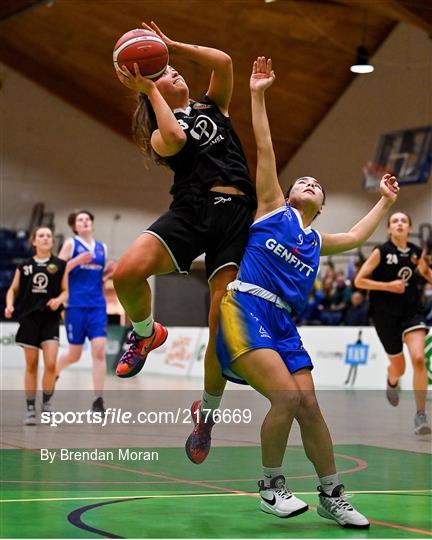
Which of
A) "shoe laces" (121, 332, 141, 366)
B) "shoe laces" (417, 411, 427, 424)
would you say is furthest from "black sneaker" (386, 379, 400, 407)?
"shoe laces" (121, 332, 141, 366)

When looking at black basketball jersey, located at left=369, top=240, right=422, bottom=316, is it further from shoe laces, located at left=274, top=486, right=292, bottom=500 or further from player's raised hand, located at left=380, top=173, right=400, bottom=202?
shoe laces, located at left=274, top=486, right=292, bottom=500

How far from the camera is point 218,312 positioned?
17.1 ft

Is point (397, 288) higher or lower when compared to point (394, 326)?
higher

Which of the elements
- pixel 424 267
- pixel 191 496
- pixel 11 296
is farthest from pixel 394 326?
pixel 191 496

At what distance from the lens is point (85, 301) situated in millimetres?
10031

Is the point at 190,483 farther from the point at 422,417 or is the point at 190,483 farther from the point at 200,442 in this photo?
the point at 422,417

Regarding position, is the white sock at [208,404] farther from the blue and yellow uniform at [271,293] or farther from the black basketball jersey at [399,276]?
the black basketball jersey at [399,276]

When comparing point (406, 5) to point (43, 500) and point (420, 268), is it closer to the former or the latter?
point (420, 268)

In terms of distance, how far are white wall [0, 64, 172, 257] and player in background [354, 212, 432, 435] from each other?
2269 centimetres

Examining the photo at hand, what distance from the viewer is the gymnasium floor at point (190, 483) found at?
4.38m

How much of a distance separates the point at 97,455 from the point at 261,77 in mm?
3539

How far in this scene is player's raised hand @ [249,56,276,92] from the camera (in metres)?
4.80

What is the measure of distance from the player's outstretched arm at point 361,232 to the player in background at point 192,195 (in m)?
0.45

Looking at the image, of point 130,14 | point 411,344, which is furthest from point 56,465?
point 130,14
